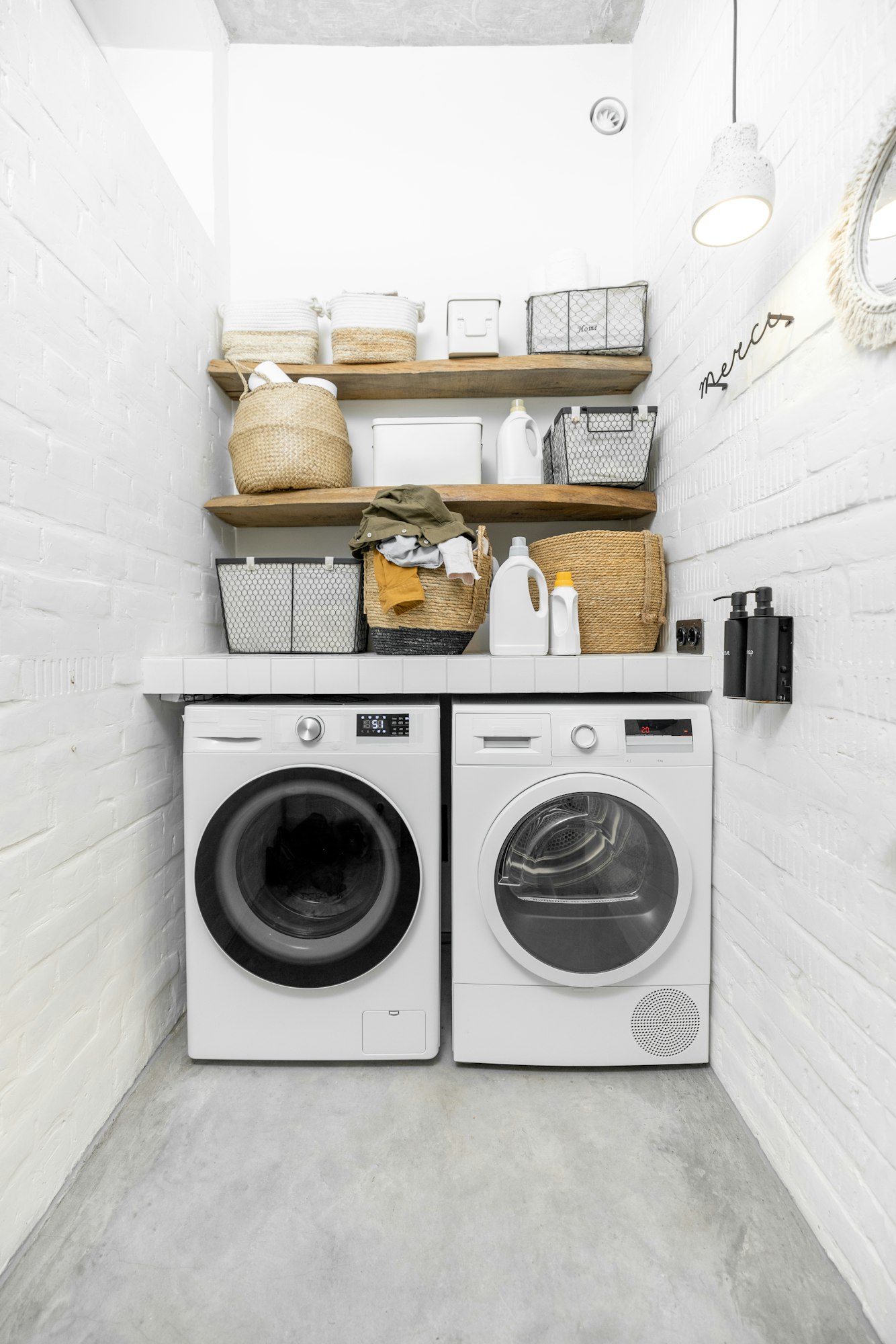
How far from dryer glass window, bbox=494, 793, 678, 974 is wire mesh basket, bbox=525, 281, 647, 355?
1414 millimetres

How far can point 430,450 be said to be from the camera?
6.39 ft

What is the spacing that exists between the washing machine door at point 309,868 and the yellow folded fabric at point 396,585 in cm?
45

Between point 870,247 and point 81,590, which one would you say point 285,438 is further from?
point 870,247

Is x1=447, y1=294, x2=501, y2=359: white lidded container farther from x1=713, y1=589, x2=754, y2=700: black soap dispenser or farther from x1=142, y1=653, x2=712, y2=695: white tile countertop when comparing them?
x1=713, y1=589, x2=754, y2=700: black soap dispenser

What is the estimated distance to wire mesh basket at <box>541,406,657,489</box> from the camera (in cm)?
185

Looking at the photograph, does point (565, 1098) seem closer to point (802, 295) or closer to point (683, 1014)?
point (683, 1014)

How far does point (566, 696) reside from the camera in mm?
1875

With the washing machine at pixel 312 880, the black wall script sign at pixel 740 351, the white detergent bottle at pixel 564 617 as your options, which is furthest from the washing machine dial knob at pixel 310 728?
the black wall script sign at pixel 740 351

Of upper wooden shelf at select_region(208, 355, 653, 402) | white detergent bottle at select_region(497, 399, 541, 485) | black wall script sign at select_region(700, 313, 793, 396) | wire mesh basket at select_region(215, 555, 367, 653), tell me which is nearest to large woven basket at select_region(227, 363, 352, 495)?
upper wooden shelf at select_region(208, 355, 653, 402)

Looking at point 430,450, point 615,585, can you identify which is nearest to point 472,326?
point 430,450

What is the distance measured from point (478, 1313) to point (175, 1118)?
0.77 meters

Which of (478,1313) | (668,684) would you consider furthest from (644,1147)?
(668,684)

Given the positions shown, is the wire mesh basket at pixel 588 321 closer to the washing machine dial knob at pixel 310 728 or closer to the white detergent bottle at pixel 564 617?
the white detergent bottle at pixel 564 617

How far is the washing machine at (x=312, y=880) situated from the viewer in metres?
1.51
